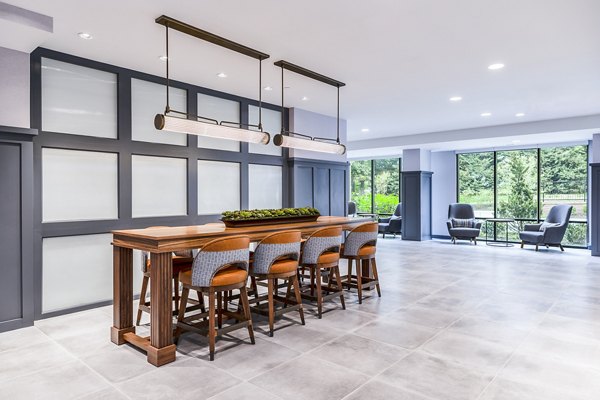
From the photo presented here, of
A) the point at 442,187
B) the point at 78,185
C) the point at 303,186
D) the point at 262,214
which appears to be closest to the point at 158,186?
the point at 78,185

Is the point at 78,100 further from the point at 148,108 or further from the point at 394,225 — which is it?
the point at 394,225

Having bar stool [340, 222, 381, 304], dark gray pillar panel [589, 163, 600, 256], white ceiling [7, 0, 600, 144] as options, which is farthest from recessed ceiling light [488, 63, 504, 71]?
dark gray pillar panel [589, 163, 600, 256]

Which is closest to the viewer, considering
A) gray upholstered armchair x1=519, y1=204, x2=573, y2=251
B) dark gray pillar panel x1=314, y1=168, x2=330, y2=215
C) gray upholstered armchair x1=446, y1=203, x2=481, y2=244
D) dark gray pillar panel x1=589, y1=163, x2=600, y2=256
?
dark gray pillar panel x1=314, y1=168, x2=330, y2=215

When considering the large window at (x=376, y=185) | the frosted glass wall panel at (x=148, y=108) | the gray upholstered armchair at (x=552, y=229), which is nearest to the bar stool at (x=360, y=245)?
the frosted glass wall panel at (x=148, y=108)

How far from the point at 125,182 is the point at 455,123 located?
271 inches

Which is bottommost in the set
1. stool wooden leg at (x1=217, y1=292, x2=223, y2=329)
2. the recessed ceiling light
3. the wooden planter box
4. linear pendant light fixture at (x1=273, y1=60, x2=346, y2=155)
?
stool wooden leg at (x1=217, y1=292, x2=223, y2=329)

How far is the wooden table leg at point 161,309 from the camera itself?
2.91 m

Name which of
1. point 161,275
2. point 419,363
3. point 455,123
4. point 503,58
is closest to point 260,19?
point 161,275

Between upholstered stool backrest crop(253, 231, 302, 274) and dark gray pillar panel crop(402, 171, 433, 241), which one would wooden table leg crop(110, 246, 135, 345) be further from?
dark gray pillar panel crop(402, 171, 433, 241)

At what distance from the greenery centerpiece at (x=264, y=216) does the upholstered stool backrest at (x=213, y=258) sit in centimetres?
65

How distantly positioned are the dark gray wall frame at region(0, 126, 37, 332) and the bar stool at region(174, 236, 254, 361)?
1.70m

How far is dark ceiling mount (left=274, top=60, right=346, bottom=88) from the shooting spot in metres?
4.57

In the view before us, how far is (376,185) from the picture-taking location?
13422 mm

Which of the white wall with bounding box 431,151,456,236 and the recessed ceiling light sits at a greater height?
the recessed ceiling light
